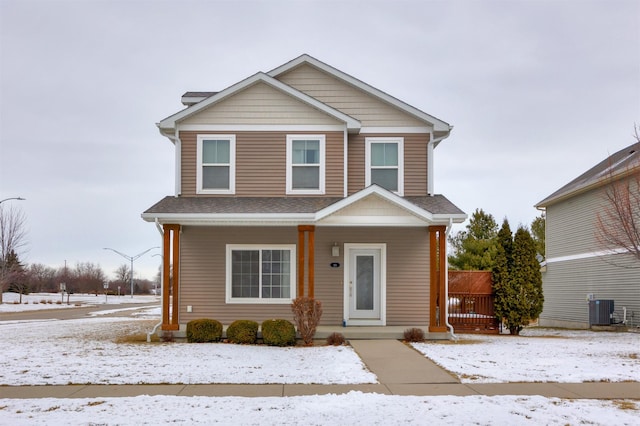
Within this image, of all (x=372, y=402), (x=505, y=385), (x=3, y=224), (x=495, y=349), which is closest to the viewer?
(x=372, y=402)

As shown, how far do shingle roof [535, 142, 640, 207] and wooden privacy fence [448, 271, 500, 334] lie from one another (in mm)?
5597

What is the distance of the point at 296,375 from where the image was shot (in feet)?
30.6

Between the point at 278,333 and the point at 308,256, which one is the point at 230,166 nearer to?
→ the point at 308,256

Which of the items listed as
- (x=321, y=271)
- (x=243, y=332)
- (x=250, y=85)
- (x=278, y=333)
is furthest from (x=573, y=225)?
(x=243, y=332)

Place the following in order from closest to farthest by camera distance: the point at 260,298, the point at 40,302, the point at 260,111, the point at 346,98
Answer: the point at 260,298 < the point at 260,111 < the point at 346,98 < the point at 40,302

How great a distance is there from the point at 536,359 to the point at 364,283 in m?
5.69

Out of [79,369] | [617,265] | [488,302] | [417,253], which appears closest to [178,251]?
[79,369]

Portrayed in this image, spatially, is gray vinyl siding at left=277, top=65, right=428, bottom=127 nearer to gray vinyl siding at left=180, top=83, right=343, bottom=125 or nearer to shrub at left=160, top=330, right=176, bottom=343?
gray vinyl siding at left=180, top=83, right=343, bottom=125

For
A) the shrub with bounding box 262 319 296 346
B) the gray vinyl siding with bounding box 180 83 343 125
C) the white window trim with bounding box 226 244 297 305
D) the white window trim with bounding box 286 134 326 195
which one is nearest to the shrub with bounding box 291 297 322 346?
the shrub with bounding box 262 319 296 346

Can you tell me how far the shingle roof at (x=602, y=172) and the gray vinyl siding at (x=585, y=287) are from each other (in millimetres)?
2648

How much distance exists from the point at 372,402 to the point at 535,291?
410 inches

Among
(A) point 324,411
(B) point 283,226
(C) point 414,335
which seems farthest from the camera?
(B) point 283,226

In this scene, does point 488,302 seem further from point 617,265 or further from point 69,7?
point 69,7

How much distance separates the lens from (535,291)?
1628 cm
